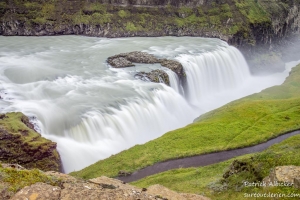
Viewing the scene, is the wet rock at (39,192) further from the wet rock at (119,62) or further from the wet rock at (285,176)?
the wet rock at (119,62)

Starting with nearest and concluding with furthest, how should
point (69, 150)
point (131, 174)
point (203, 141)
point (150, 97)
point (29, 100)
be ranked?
point (131, 174)
point (69, 150)
point (203, 141)
point (29, 100)
point (150, 97)

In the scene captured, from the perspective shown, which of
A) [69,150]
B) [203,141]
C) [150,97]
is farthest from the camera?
[150,97]

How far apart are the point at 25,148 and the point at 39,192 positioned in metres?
18.3

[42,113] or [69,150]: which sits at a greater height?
[42,113]

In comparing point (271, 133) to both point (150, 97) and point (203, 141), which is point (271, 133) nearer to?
point (203, 141)

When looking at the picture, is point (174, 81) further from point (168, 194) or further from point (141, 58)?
point (168, 194)

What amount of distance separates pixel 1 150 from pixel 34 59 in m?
29.0

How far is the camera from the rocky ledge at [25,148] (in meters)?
25.2

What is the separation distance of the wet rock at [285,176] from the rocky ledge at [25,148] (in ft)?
61.9

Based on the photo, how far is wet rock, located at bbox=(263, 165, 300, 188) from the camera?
1272 centimetres

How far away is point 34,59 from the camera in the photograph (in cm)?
5059

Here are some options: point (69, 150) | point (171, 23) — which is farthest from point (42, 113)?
point (171, 23)

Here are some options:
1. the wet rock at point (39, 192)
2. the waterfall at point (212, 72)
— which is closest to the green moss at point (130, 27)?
the waterfall at point (212, 72)

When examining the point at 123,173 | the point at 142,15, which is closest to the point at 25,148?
the point at 123,173
